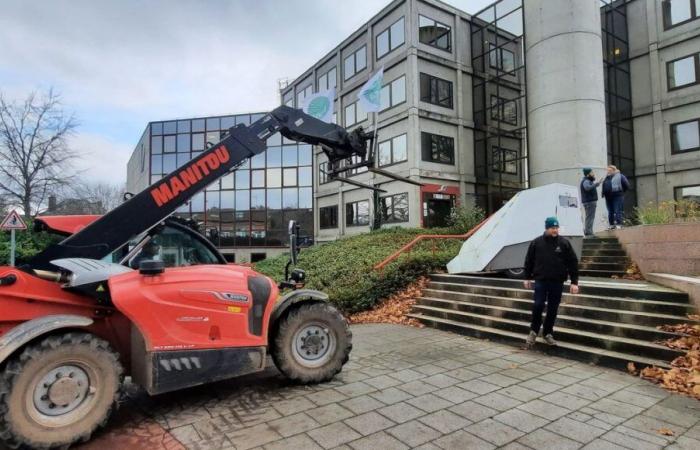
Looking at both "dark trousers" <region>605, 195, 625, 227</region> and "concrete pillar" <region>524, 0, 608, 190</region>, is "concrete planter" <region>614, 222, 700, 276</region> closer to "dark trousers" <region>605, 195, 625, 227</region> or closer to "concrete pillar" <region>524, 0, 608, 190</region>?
"dark trousers" <region>605, 195, 625, 227</region>

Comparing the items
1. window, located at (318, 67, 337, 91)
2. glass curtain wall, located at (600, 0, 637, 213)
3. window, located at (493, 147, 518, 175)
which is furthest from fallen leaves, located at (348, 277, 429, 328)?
window, located at (318, 67, 337, 91)

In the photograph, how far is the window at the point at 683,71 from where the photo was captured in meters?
20.1

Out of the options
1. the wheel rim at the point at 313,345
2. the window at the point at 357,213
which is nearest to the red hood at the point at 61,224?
the wheel rim at the point at 313,345

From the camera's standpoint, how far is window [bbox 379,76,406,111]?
23531 mm

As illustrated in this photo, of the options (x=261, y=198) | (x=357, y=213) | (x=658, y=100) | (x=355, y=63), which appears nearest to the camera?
(x=658, y=100)

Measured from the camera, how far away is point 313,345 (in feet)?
16.1

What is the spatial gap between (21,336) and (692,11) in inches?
1082

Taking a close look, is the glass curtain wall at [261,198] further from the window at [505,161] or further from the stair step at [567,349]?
the stair step at [567,349]

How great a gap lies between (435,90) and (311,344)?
2159 cm

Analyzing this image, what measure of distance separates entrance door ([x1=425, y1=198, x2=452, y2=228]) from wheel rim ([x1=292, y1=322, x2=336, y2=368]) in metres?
17.9

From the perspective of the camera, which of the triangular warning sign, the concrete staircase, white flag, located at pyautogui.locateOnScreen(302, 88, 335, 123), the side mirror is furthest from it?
→ the triangular warning sign

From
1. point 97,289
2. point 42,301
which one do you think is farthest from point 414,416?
point 42,301

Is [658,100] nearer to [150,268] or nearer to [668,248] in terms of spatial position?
[668,248]

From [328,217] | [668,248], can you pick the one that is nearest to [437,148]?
[328,217]
